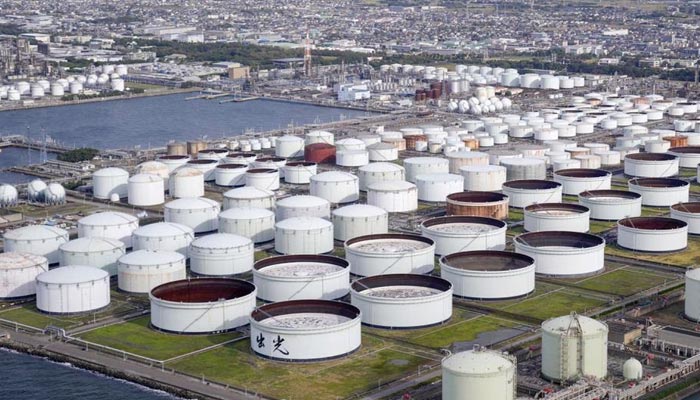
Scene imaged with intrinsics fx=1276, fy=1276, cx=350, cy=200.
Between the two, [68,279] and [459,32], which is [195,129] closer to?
[68,279]

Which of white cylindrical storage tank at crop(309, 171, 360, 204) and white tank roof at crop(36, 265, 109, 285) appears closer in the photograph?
white tank roof at crop(36, 265, 109, 285)

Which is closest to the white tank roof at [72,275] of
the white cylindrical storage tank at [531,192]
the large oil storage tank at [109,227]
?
the large oil storage tank at [109,227]

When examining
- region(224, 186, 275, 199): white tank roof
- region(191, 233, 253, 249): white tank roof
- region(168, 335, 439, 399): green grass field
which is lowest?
region(168, 335, 439, 399): green grass field

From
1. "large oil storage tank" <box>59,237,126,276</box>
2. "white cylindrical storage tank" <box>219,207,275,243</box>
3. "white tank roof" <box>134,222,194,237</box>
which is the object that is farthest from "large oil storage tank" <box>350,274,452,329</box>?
"white cylindrical storage tank" <box>219,207,275,243</box>

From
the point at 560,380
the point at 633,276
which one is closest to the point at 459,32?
the point at 633,276

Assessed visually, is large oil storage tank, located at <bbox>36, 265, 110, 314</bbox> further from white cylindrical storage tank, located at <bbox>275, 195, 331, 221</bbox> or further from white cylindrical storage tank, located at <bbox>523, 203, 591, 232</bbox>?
white cylindrical storage tank, located at <bbox>523, 203, 591, 232</bbox>
